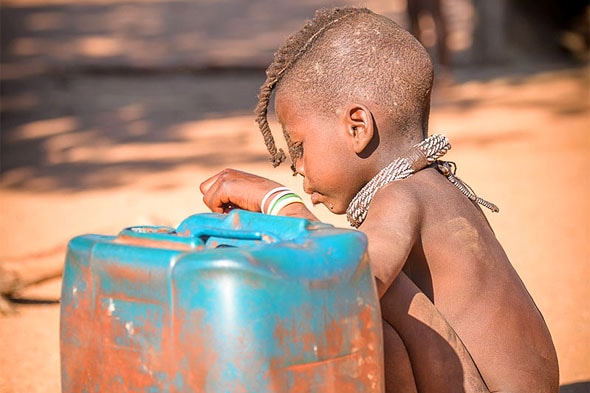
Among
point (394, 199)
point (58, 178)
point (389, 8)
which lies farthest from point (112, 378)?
point (389, 8)

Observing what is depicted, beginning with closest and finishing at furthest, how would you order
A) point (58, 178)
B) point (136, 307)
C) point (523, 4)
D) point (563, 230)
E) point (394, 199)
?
point (136, 307), point (394, 199), point (563, 230), point (58, 178), point (523, 4)

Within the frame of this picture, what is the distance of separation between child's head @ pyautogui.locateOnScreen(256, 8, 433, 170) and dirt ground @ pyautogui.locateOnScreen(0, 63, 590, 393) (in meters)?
1.32

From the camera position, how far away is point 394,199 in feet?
7.08

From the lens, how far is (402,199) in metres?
2.16

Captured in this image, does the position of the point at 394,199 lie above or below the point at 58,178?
above

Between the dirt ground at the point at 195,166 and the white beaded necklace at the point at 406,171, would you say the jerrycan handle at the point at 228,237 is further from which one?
the dirt ground at the point at 195,166

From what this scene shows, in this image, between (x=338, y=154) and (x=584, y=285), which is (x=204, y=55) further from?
(x=338, y=154)

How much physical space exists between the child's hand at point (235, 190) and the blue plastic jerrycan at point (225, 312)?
398 millimetres

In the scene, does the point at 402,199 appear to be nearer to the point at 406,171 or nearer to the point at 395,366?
the point at 406,171

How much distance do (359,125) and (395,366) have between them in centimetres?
61

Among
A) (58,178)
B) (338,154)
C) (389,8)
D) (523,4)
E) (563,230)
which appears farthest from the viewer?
(389,8)

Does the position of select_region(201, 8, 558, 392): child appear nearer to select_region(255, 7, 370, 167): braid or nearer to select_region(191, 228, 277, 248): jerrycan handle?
select_region(255, 7, 370, 167): braid

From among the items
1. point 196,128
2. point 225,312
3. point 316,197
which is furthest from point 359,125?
point 196,128

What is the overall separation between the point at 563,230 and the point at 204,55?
297 inches
